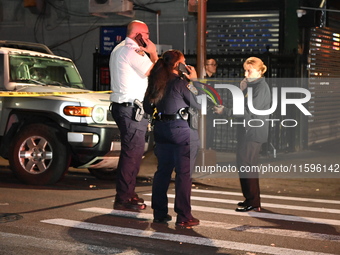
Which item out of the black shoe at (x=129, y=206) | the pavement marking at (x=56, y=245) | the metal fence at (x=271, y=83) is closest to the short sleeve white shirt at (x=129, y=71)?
the black shoe at (x=129, y=206)

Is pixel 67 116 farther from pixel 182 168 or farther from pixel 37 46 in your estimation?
pixel 182 168

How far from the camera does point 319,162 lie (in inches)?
590

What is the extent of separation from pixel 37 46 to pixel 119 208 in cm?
497

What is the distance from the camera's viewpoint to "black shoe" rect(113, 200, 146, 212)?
9031 millimetres

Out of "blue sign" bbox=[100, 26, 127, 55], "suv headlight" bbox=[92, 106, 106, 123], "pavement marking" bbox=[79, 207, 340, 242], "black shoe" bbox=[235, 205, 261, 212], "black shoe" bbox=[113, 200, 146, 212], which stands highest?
"blue sign" bbox=[100, 26, 127, 55]

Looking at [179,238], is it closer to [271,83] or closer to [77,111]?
[77,111]

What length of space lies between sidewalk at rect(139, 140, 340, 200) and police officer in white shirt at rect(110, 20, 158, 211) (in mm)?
2931

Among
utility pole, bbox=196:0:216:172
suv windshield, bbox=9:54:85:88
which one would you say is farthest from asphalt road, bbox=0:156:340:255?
utility pole, bbox=196:0:216:172

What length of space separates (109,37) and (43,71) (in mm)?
7559

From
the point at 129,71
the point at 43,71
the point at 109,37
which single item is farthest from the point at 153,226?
the point at 109,37

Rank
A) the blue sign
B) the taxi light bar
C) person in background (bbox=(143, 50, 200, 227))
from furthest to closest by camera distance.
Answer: the blue sign < the taxi light bar < person in background (bbox=(143, 50, 200, 227))

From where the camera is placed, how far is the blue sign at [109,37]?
1956 centimetres

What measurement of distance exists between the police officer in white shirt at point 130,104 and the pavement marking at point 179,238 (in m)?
1.06

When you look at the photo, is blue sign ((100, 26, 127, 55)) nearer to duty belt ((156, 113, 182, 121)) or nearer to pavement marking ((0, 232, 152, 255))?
duty belt ((156, 113, 182, 121))
